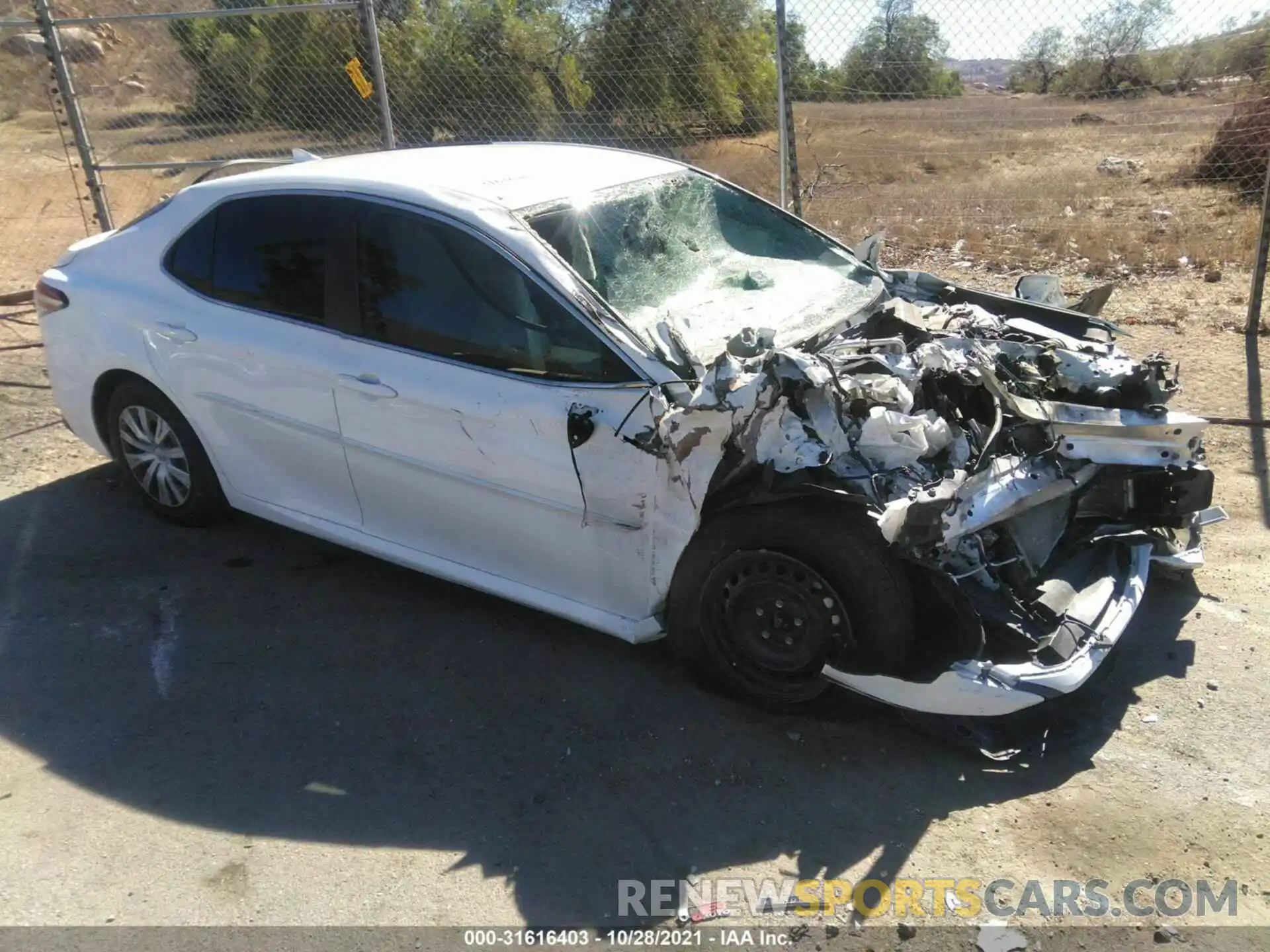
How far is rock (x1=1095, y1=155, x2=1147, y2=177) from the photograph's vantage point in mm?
12508

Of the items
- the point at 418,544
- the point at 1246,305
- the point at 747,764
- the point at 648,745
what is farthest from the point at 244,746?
the point at 1246,305

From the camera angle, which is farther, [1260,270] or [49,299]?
[1260,270]

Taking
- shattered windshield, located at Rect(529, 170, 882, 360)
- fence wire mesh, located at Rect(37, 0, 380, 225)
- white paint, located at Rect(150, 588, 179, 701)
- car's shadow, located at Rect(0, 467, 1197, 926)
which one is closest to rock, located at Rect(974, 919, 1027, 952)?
car's shadow, located at Rect(0, 467, 1197, 926)

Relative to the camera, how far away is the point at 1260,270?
6.61 m

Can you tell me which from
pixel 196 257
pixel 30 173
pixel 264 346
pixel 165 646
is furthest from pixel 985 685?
pixel 30 173

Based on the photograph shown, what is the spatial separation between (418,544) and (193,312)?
1.48 m

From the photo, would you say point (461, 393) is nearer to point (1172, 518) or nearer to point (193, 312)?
point (193, 312)

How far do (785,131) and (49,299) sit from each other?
4513 millimetres

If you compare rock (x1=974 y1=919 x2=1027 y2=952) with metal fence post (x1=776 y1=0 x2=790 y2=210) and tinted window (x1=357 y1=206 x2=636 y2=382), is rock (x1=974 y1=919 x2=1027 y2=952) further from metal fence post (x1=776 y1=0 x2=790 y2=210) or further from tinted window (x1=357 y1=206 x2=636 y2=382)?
metal fence post (x1=776 y1=0 x2=790 y2=210)

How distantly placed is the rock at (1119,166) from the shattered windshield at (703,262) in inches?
375

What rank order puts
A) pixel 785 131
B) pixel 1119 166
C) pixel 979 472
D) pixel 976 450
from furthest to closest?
pixel 1119 166
pixel 785 131
pixel 976 450
pixel 979 472

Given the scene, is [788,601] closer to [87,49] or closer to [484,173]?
[484,173]

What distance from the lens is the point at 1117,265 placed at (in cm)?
870

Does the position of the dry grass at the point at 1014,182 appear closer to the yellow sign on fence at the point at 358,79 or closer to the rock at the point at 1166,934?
the yellow sign on fence at the point at 358,79
